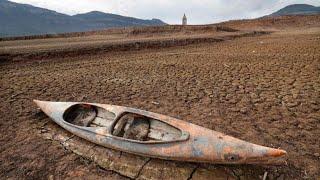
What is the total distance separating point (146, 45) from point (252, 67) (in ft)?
24.4

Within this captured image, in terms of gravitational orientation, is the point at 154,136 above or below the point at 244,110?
below

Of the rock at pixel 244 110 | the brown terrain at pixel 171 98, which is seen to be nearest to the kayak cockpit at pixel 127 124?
the brown terrain at pixel 171 98

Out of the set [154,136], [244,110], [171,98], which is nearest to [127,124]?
[154,136]

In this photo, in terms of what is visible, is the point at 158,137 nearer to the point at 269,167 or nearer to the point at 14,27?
the point at 269,167

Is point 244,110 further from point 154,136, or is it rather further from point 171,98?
point 154,136

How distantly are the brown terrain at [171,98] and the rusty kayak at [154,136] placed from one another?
0.87ft

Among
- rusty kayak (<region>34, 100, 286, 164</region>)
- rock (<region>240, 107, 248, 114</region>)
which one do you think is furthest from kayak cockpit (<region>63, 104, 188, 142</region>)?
rock (<region>240, 107, 248, 114</region>)

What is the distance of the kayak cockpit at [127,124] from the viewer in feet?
14.9

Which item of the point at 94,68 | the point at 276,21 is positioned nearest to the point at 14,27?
the point at 276,21

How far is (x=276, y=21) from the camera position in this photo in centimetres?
3331

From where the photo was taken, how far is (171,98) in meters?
6.92

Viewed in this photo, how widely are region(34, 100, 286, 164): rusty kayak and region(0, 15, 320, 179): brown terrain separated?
0.87 ft

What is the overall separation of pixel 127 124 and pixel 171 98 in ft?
7.00

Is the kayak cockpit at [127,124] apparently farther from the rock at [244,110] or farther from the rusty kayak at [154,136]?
the rock at [244,110]
